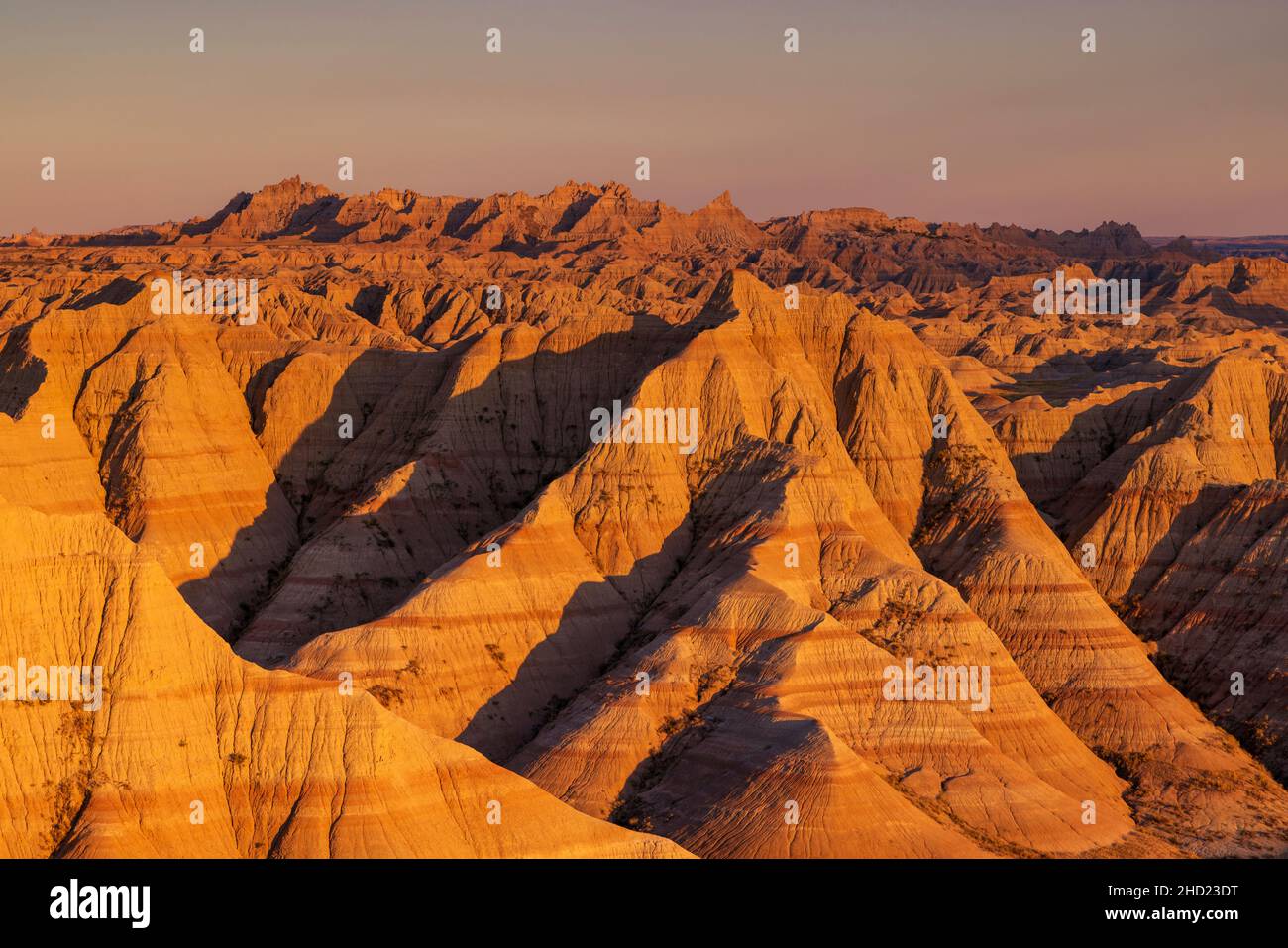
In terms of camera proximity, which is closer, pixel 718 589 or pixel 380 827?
pixel 380 827

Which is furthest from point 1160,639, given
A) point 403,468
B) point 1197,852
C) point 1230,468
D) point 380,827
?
point 380,827

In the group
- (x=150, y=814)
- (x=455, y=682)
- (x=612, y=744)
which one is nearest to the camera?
(x=150, y=814)

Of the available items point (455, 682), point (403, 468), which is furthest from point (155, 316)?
point (455, 682)

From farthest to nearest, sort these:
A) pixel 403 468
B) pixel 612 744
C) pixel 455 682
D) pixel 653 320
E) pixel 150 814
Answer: pixel 653 320 → pixel 403 468 → pixel 455 682 → pixel 612 744 → pixel 150 814

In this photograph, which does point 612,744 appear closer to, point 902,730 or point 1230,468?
point 902,730

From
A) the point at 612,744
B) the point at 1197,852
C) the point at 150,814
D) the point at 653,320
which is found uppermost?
the point at 653,320

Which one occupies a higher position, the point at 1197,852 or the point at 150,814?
the point at 150,814

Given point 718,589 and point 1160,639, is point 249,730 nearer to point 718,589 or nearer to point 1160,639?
point 718,589
